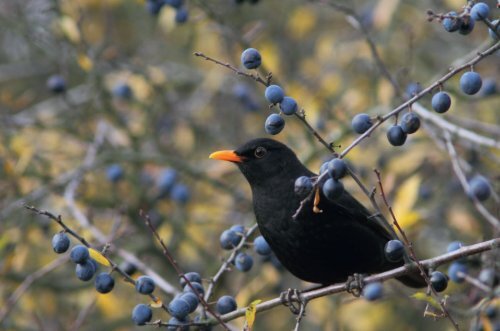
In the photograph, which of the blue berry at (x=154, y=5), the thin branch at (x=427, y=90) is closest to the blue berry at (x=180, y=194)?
the blue berry at (x=154, y=5)

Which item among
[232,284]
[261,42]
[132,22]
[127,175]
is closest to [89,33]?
[132,22]

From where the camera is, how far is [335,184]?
314 cm

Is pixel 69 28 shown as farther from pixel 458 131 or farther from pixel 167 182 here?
pixel 458 131

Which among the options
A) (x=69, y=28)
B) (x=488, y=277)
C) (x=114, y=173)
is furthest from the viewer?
(x=114, y=173)

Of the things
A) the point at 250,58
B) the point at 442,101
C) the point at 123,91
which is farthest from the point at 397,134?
the point at 123,91

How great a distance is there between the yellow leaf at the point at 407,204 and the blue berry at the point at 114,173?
2.15 meters

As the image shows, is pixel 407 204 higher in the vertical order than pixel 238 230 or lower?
lower

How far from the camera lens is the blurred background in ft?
18.7

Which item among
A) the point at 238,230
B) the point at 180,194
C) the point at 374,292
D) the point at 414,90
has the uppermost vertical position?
the point at 414,90

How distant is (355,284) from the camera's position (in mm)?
3949

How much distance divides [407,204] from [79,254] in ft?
8.35

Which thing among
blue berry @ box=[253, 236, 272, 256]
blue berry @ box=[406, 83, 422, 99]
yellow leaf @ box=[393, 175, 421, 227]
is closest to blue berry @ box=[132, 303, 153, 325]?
blue berry @ box=[253, 236, 272, 256]

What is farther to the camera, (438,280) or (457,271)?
(457,271)

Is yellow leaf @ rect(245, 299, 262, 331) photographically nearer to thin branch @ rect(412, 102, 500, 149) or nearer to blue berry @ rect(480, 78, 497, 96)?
thin branch @ rect(412, 102, 500, 149)
